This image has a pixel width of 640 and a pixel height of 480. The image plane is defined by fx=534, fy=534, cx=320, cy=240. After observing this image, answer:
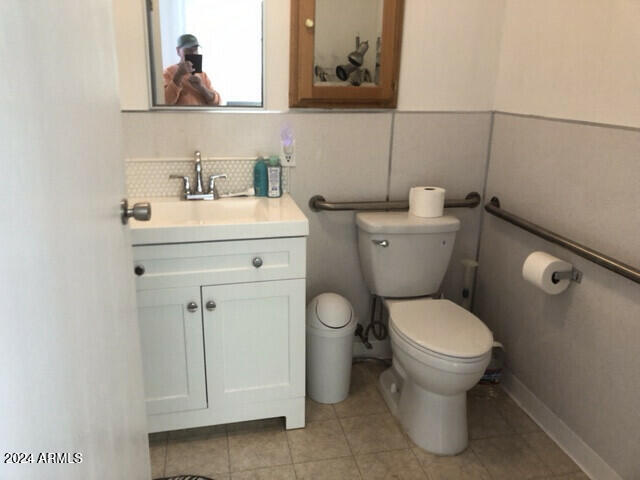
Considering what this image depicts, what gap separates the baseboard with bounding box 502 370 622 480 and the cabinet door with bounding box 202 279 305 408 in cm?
96

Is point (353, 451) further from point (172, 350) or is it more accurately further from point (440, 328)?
point (172, 350)

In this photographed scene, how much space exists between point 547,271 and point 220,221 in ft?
3.74

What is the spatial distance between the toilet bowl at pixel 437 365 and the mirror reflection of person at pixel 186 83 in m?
1.11

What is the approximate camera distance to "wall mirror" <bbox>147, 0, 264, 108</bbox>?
196 centimetres

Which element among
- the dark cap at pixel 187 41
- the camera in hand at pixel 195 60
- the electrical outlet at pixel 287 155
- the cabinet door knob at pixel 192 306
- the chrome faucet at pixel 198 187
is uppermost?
the dark cap at pixel 187 41

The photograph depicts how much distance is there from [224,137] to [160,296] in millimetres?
705

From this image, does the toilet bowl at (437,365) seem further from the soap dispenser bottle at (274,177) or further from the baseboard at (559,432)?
the soap dispenser bottle at (274,177)

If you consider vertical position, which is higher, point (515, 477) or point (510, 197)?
point (510, 197)

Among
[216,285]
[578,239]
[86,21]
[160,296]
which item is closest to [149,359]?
[160,296]

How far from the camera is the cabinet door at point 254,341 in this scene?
6.13 feet

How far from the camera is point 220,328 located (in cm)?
188

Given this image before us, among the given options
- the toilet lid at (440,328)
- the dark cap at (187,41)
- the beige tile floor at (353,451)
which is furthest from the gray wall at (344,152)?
the beige tile floor at (353,451)

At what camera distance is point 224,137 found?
2131mm

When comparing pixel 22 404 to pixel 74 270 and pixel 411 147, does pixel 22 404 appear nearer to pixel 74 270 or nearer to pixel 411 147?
pixel 74 270
